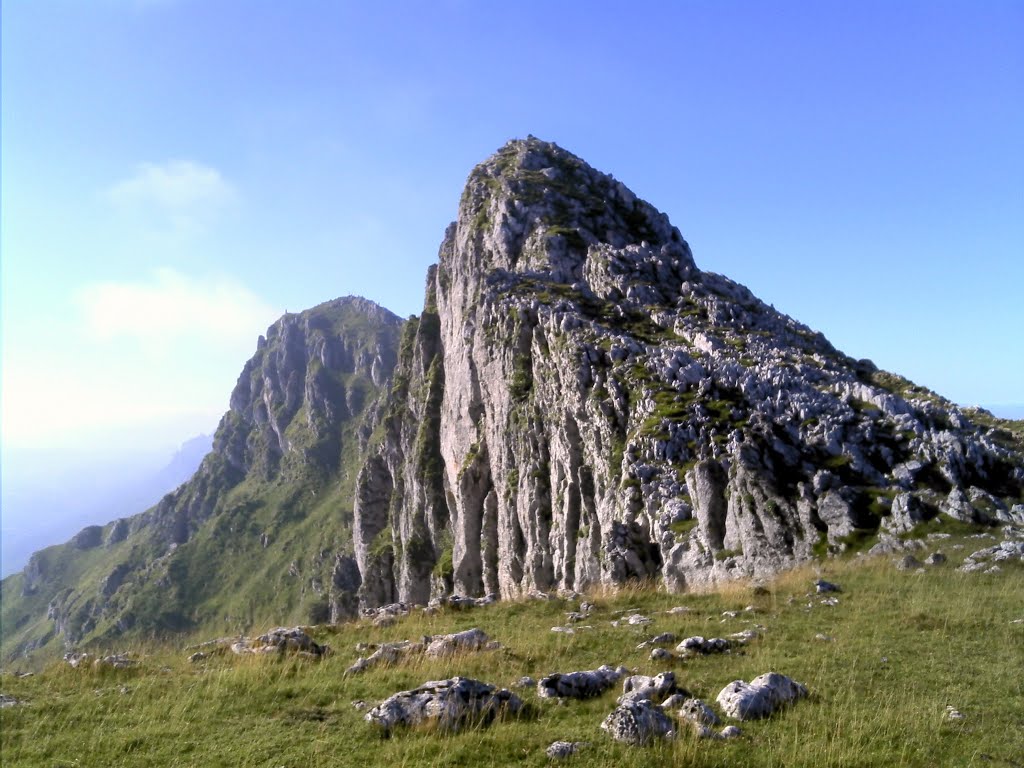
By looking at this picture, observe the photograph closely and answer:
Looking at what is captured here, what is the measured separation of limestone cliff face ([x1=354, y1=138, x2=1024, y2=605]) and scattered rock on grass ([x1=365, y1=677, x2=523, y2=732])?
67.5 ft

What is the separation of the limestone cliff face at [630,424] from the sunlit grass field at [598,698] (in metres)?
10.9

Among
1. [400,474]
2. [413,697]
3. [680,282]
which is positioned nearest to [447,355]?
[400,474]

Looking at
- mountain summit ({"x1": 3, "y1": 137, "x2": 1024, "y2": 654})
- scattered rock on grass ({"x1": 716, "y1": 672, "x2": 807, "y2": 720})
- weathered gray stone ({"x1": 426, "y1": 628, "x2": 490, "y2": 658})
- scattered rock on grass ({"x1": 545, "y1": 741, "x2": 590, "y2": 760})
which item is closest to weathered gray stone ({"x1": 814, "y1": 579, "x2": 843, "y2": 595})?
mountain summit ({"x1": 3, "y1": 137, "x2": 1024, "y2": 654})

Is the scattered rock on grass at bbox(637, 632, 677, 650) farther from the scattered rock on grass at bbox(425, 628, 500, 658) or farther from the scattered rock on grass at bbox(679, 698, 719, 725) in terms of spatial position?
the scattered rock on grass at bbox(679, 698, 719, 725)

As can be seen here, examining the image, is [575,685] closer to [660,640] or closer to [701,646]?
[701,646]

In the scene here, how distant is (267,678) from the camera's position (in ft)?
41.1

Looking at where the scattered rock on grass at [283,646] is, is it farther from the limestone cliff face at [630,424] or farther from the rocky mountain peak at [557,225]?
the rocky mountain peak at [557,225]

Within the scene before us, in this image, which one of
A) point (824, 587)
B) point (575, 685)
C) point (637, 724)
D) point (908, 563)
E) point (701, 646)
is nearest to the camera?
point (637, 724)

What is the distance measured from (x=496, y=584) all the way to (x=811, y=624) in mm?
57680

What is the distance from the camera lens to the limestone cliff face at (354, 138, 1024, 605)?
28.8 metres

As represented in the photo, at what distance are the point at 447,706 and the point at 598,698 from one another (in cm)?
271

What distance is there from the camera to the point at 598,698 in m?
10.6

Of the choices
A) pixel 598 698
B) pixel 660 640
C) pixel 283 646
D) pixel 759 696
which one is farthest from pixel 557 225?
pixel 759 696

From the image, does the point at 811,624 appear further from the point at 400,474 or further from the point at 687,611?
the point at 400,474
